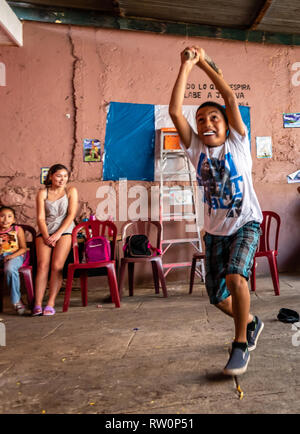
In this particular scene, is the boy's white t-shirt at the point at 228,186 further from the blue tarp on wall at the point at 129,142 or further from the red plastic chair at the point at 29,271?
the blue tarp on wall at the point at 129,142

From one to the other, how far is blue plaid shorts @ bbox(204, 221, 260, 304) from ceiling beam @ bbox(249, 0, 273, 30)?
347 cm

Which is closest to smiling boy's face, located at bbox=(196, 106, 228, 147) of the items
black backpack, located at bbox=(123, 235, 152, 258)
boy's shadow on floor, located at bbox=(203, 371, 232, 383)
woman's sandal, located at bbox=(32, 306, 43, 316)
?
boy's shadow on floor, located at bbox=(203, 371, 232, 383)

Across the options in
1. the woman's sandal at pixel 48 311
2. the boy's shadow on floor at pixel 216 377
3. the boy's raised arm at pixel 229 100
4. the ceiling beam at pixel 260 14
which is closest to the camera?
the boy's shadow on floor at pixel 216 377

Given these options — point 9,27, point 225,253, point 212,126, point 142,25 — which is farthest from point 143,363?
point 142,25

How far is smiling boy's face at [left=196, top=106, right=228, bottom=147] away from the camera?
2.08 m

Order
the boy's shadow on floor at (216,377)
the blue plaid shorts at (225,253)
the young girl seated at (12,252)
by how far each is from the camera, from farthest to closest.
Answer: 1. the young girl seated at (12,252)
2. the blue plaid shorts at (225,253)
3. the boy's shadow on floor at (216,377)

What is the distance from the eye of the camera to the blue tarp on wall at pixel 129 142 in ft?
15.7

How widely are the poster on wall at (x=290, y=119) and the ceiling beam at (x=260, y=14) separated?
Answer: 4.14 feet

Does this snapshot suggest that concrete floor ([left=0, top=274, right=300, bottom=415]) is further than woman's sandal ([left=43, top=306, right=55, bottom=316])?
No

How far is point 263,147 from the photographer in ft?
16.7

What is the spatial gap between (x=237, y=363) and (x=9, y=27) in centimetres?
437

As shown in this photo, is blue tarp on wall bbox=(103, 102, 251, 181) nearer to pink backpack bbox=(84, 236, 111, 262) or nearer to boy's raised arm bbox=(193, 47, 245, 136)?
pink backpack bbox=(84, 236, 111, 262)

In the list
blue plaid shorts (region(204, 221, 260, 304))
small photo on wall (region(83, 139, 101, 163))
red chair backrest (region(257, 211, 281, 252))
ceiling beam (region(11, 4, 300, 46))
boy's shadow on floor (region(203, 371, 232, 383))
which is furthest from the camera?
small photo on wall (region(83, 139, 101, 163))

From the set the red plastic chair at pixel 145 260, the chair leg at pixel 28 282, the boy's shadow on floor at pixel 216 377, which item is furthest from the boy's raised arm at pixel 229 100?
the chair leg at pixel 28 282
